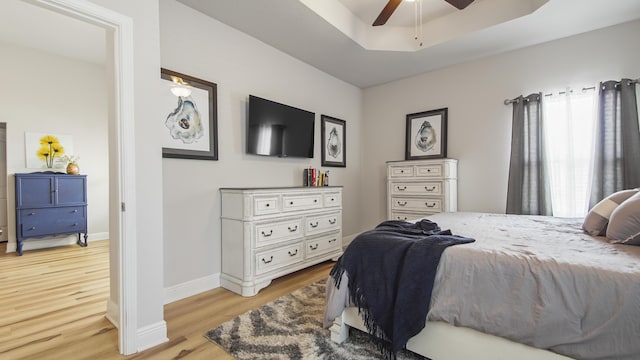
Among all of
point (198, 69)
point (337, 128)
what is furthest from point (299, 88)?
point (198, 69)

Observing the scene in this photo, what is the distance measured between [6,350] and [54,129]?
13.0 feet

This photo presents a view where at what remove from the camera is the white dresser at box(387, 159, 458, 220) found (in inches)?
141

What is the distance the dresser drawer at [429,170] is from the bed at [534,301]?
1.98 meters

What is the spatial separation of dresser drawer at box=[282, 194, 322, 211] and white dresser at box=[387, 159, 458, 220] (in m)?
1.22

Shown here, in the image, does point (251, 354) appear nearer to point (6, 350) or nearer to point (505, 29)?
point (6, 350)

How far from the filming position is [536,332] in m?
1.21

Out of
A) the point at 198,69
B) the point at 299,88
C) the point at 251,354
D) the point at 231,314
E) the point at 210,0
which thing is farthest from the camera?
the point at 299,88

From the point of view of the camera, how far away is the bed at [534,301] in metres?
1.09

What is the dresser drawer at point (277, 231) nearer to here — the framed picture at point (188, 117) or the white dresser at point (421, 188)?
the framed picture at point (188, 117)

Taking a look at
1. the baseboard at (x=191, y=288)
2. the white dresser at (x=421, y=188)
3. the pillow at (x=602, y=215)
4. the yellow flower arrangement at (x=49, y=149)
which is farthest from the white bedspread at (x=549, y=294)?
the yellow flower arrangement at (x=49, y=149)

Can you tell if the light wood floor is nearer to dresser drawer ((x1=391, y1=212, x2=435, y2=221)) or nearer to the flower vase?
dresser drawer ((x1=391, y1=212, x2=435, y2=221))

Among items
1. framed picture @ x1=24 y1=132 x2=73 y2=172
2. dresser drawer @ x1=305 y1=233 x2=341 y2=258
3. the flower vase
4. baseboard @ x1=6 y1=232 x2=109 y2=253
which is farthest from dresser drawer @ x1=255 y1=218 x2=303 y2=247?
framed picture @ x1=24 y1=132 x2=73 y2=172

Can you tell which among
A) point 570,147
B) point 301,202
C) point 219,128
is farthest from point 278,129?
point 570,147

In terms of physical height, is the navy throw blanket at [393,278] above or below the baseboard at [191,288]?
above
